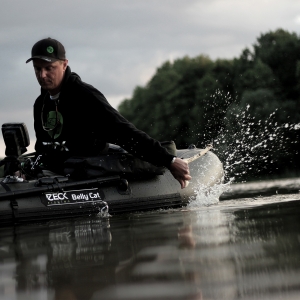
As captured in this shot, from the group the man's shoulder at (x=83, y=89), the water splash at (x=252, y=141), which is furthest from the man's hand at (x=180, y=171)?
the water splash at (x=252, y=141)

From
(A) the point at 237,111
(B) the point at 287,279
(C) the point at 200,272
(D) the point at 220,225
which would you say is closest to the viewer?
(B) the point at 287,279

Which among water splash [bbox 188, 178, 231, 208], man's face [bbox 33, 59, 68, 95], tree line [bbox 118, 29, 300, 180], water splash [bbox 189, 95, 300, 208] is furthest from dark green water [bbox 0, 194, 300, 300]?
tree line [bbox 118, 29, 300, 180]

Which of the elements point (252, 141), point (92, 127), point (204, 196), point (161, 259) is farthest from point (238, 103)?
point (161, 259)

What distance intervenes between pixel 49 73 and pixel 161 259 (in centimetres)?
409

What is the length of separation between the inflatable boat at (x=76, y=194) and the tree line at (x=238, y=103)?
49.6 feet

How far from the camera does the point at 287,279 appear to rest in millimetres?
3260

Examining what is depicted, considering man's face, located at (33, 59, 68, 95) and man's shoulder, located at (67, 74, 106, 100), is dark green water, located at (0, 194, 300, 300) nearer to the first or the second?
man's shoulder, located at (67, 74, 106, 100)

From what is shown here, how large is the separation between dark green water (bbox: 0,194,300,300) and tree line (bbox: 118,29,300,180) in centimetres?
1739

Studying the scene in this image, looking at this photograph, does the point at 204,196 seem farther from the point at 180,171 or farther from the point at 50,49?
the point at 50,49

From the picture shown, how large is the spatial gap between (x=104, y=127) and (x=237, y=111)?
1072 inches

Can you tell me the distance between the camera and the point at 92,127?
26.1 ft

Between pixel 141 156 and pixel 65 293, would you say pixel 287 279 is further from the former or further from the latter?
pixel 141 156

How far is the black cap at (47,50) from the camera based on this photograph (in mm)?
7715

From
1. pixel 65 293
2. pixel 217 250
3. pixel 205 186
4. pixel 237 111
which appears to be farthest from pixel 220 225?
pixel 237 111
